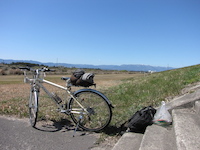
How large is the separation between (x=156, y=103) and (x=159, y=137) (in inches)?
89.2

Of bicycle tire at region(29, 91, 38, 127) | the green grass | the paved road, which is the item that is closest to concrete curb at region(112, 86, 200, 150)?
the paved road

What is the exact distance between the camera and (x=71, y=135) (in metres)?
3.73

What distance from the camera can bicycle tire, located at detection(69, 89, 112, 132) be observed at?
371 centimetres

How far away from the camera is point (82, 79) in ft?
11.8

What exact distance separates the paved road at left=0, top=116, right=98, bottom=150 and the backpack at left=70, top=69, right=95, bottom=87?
1.08 m

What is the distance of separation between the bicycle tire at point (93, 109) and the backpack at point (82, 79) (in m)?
0.19

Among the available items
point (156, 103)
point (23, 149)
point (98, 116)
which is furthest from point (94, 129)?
point (156, 103)

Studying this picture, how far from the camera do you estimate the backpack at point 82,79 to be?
141 inches

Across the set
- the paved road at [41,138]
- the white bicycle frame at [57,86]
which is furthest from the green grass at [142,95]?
the paved road at [41,138]

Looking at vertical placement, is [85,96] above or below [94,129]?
above

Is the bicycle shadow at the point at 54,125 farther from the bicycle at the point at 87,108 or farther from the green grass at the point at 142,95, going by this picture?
the green grass at the point at 142,95

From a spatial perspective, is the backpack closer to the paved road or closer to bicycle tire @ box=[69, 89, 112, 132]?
bicycle tire @ box=[69, 89, 112, 132]

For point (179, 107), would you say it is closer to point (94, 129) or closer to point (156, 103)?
point (156, 103)

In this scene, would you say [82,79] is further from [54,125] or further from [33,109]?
[33,109]
